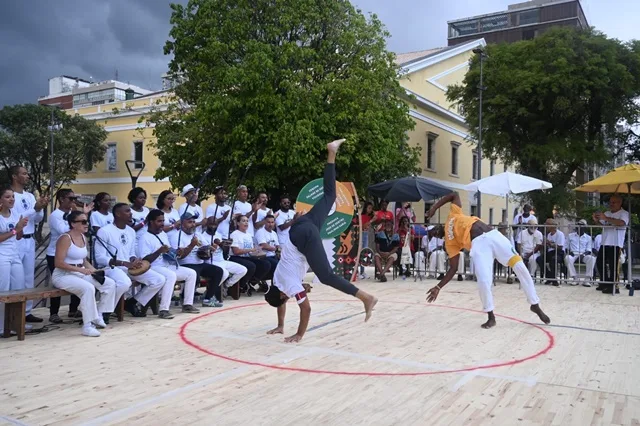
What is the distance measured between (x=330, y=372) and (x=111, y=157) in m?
40.2

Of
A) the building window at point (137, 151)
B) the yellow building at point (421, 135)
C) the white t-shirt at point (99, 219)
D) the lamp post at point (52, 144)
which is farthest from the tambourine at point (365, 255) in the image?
the building window at point (137, 151)

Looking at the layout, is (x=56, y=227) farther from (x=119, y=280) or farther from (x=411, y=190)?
(x=411, y=190)

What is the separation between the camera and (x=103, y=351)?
650cm

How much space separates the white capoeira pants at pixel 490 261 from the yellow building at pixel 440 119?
79.2 ft

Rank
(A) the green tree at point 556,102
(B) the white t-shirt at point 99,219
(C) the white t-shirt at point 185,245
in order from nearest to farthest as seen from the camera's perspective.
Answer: (B) the white t-shirt at point 99,219 < (C) the white t-shirt at point 185,245 < (A) the green tree at point 556,102

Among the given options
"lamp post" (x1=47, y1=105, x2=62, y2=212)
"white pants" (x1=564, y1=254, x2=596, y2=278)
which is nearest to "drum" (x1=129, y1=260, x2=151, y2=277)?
"white pants" (x1=564, y1=254, x2=596, y2=278)

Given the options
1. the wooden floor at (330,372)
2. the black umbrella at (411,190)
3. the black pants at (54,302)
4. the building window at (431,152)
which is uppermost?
the building window at (431,152)

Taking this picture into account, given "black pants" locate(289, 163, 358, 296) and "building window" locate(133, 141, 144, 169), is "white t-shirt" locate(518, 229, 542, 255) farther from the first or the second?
"building window" locate(133, 141, 144, 169)

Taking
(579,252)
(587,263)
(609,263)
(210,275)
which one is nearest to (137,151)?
(579,252)

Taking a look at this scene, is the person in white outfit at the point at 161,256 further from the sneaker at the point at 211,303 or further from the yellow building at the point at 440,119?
the yellow building at the point at 440,119

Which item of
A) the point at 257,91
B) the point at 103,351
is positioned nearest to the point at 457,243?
the point at 103,351

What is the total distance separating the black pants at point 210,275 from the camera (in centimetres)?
953

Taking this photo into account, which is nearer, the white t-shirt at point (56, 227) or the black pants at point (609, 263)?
the white t-shirt at point (56, 227)

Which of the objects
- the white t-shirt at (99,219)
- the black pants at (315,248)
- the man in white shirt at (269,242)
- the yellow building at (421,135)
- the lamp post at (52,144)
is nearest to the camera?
the black pants at (315,248)
